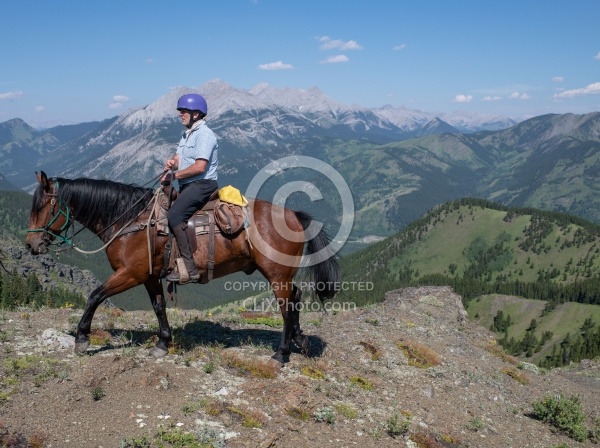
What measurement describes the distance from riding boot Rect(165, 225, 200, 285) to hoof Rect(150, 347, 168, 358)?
2205 millimetres

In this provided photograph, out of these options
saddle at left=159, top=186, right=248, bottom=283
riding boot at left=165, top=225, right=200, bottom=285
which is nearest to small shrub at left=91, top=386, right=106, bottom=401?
riding boot at left=165, top=225, right=200, bottom=285

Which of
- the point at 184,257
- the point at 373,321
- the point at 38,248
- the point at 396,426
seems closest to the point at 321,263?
the point at 184,257

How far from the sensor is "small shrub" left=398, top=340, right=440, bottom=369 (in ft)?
55.1

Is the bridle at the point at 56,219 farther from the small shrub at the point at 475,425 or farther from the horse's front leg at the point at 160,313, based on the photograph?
the small shrub at the point at 475,425

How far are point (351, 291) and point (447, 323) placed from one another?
153 metres

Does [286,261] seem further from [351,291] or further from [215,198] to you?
[351,291]

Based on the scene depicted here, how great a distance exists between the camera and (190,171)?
473 inches

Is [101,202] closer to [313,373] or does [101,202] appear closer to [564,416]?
[313,373]

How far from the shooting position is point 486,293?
18625 cm

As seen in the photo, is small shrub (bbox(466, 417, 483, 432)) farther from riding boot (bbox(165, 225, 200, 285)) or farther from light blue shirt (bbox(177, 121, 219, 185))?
light blue shirt (bbox(177, 121, 219, 185))

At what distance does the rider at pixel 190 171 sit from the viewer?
12.1 metres

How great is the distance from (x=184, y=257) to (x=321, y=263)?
431 cm

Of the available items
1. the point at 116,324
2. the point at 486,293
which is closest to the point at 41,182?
the point at 116,324

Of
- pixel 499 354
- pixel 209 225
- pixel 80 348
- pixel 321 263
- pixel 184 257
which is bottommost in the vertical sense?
pixel 499 354
